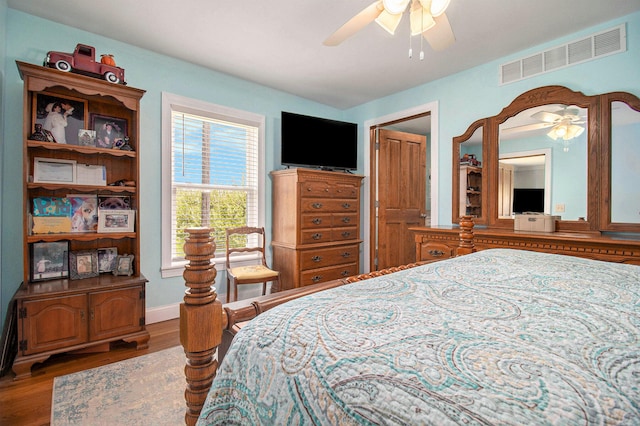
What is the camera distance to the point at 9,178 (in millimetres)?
2303

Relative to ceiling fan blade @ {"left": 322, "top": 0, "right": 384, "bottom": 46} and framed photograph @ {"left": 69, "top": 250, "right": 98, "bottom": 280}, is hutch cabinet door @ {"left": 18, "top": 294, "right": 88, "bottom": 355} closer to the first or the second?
framed photograph @ {"left": 69, "top": 250, "right": 98, "bottom": 280}

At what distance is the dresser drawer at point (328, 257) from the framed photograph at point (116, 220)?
1.65 meters

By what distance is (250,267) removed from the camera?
3.26 meters

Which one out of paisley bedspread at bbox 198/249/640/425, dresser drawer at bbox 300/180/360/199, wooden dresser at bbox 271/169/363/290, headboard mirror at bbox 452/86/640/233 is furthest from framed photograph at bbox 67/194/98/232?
headboard mirror at bbox 452/86/640/233

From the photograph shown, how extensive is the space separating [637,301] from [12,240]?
354cm

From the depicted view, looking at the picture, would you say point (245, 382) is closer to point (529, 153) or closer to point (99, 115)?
point (99, 115)

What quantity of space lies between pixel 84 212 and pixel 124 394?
1505mm

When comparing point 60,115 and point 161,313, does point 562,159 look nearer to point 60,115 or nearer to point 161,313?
point 161,313

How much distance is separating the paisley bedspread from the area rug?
1344 millimetres

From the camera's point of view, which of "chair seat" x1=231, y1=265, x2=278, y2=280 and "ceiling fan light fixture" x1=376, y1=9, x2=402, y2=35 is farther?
"chair seat" x1=231, y1=265, x2=278, y2=280

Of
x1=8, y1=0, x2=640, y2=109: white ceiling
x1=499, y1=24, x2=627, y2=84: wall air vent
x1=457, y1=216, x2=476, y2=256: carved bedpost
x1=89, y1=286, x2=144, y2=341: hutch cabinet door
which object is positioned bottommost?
x1=89, y1=286, x2=144, y2=341: hutch cabinet door

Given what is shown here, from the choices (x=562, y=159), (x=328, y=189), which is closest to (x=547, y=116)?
(x=562, y=159)

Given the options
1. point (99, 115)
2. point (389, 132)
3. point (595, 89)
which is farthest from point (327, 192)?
point (595, 89)

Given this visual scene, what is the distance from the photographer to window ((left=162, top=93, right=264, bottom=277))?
3018 millimetres
